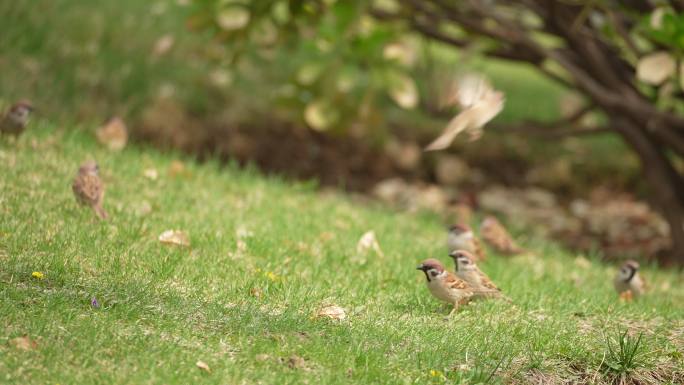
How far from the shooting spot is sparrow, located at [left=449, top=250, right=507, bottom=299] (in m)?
6.16

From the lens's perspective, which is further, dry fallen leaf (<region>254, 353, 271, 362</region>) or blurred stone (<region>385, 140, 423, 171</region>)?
blurred stone (<region>385, 140, 423, 171</region>)

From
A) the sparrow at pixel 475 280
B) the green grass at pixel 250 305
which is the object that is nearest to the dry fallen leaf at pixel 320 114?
the green grass at pixel 250 305

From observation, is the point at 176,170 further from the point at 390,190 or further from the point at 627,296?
the point at 627,296

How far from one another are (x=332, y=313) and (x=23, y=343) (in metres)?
1.75

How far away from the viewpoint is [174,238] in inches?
253

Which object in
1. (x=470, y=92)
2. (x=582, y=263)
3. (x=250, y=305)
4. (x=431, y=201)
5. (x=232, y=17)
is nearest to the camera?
(x=250, y=305)

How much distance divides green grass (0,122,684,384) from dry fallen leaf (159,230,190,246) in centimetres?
8

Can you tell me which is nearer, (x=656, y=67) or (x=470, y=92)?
(x=470, y=92)

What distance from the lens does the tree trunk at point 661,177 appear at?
993 cm

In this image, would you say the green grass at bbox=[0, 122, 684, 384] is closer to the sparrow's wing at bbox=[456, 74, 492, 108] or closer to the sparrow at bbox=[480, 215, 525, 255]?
the sparrow at bbox=[480, 215, 525, 255]

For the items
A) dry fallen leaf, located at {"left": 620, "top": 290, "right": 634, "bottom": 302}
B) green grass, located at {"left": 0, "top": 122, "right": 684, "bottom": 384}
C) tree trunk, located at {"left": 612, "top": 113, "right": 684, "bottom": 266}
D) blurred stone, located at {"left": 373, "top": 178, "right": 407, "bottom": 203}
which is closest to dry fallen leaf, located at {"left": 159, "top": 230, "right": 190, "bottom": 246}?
green grass, located at {"left": 0, "top": 122, "right": 684, "bottom": 384}

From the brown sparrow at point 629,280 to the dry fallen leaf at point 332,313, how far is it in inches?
108

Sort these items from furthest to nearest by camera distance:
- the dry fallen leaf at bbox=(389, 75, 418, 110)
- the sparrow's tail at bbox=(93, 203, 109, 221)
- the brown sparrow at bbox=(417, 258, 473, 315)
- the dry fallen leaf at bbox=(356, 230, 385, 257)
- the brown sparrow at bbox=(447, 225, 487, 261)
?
the dry fallen leaf at bbox=(389, 75, 418, 110) → the brown sparrow at bbox=(447, 225, 487, 261) → the dry fallen leaf at bbox=(356, 230, 385, 257) → the sparrow's tail at bbox=(93, 203, 109, 221) → the brown sparrow at bbox=(417, 258, 473, 315)

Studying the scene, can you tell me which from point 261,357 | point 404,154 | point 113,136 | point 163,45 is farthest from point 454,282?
point 404,154
